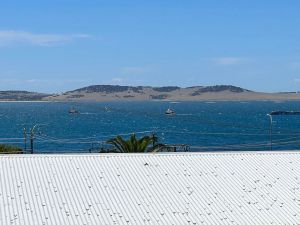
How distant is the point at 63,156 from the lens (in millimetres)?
31016

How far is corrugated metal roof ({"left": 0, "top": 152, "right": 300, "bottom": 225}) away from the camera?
24.9 metres

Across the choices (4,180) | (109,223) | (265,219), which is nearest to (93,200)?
(109,223)

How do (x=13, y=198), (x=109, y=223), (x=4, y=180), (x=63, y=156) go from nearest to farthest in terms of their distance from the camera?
(x=109, y=223)
(x=13, y=198)
(x=4, y=180)
(x=63, y=156)

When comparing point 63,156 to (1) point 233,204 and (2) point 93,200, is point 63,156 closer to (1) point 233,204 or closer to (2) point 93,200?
(2) point 93,200

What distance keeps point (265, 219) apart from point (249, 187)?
10.4 ft

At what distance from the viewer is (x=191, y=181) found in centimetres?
2858

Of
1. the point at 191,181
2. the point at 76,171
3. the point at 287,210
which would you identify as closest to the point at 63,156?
the point at 76,171

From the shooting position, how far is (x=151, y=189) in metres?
27.5

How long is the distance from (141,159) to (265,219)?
8.01 m

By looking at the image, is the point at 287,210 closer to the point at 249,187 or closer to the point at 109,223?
the point at 249,187

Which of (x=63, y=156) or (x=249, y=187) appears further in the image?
(x=63, y=156)

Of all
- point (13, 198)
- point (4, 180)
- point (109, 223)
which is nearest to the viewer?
point (109, 223)

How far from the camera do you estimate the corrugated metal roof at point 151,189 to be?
81.6 ft

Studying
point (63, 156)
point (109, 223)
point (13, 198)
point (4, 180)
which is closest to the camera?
point (109, 223)
